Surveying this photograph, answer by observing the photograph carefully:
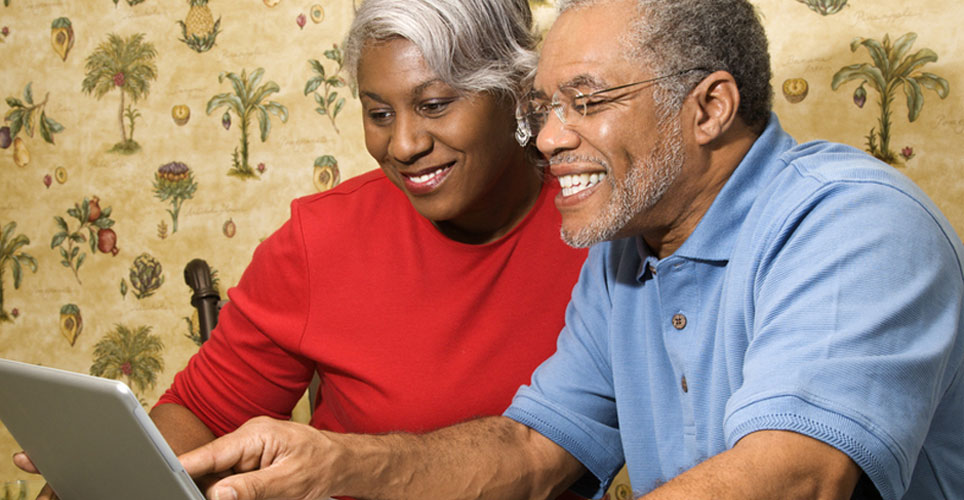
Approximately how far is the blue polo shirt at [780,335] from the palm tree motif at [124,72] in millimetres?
1299

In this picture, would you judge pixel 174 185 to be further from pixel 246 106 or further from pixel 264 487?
pixel 264 487

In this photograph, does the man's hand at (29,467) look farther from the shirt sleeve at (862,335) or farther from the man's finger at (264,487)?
the shirt sleeve at (862,335)

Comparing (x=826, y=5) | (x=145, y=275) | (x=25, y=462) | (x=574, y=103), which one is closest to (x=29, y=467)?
(x=25, y=462)

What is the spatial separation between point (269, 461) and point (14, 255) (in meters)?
1.54

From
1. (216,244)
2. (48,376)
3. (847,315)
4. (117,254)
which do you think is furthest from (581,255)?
(117,254)

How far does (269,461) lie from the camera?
3.53 feet

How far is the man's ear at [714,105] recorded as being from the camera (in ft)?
3.63

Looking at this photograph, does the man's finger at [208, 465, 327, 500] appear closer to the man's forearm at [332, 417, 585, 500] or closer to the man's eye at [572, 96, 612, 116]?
the man's forearm at [332, 417, 585, 500]

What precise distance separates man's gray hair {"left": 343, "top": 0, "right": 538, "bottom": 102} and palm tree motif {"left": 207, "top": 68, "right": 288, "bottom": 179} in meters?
0.68

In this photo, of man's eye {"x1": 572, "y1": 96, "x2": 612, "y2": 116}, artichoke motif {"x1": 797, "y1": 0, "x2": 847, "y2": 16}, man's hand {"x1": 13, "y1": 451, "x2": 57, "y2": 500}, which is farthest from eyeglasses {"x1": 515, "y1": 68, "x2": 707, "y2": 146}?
man's hand {"x1": 13, "y1": 451, "x2": 57, "y2": 500}

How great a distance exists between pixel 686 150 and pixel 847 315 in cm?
36

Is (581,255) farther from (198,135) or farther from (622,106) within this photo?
(198,135)

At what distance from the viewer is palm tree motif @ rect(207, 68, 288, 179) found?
206 centimetres

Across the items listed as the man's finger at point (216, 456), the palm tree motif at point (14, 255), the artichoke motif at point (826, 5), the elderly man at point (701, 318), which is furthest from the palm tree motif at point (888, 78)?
the palm tree motif at point (14, 255)
